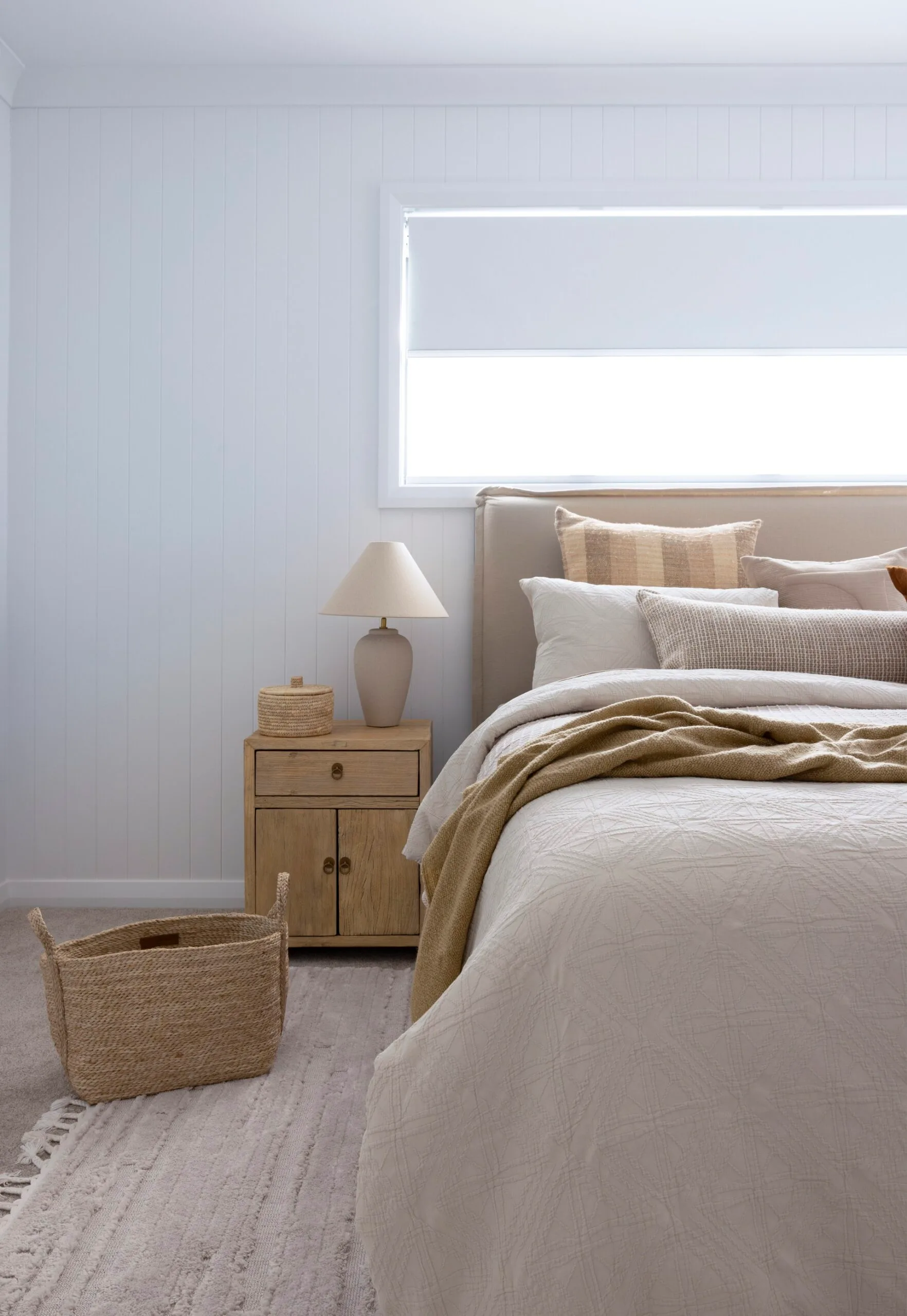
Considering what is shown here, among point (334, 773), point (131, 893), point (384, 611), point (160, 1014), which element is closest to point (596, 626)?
point (384, 611)

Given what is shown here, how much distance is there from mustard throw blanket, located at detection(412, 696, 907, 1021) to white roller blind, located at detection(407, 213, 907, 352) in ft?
6.45

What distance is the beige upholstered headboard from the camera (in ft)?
9.87

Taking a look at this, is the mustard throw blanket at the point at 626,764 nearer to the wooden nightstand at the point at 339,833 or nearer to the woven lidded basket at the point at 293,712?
the wooden nightstand at the point at 339,833

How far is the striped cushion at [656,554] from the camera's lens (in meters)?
2.79

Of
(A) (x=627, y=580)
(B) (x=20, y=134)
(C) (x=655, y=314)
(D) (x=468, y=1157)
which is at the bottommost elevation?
(D) (x=468, y=1157)

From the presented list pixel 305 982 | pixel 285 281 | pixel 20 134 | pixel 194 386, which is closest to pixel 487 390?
pixel 285 281

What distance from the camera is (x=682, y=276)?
10.4ft

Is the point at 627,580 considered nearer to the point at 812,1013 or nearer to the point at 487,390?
the point at 487,390

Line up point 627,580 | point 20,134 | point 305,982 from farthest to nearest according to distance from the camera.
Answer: point 20,134 < point 627,580 < point 305,982

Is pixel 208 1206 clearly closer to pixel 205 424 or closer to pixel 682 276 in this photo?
pixel 205 424

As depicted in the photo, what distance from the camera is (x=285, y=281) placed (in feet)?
10.4

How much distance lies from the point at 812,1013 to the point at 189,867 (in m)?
2.61

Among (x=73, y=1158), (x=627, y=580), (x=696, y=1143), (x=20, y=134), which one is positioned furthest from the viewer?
(x=20, y=134)

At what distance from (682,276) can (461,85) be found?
0.93 meters
